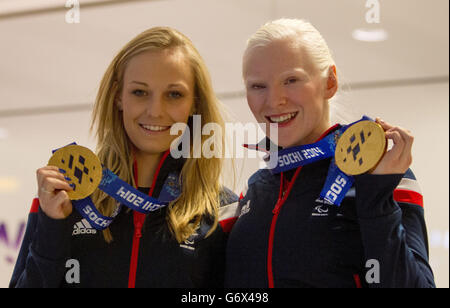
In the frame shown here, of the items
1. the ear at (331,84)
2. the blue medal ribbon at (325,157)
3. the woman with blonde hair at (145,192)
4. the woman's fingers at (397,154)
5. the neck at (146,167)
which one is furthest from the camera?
the neck at (146,167)

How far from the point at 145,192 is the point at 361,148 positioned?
24.7 inches

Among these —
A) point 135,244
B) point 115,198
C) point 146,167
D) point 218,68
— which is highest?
point 218,68

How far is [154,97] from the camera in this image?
149 centimetres

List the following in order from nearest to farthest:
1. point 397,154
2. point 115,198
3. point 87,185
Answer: point 397,154
point 87,185
point 115,198

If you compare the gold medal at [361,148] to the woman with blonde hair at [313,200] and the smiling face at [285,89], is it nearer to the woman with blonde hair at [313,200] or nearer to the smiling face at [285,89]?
the woman with blonde hair at [313,200]

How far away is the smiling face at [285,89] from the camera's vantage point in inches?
53.1

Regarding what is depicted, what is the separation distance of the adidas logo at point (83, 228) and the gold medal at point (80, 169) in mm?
201

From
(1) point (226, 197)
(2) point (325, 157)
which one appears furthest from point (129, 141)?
(2) point (325, 157)

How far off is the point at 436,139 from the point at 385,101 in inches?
11.8

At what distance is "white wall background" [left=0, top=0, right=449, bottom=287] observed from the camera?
2.79 m

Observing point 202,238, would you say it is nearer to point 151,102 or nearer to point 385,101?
point 151,102

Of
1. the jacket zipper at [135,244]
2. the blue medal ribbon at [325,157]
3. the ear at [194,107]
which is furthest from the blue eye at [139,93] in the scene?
the blue medal ribbon at [325,157]

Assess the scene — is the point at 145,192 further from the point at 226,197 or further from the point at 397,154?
the point at 397,154

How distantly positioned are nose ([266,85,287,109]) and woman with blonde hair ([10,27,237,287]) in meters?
0.28
